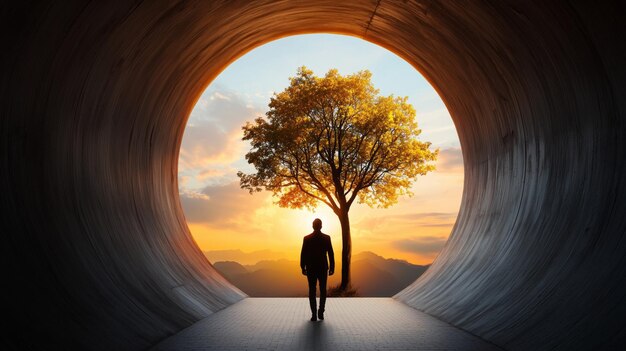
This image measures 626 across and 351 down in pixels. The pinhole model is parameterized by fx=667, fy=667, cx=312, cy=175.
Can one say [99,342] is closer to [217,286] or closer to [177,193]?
[217,286]

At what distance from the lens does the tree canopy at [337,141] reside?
26906 millimetres

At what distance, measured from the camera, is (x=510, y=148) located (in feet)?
38.1

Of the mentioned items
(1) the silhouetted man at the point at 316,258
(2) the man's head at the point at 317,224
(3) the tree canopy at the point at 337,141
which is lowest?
(1) the silhouetted man at the point at 316,258

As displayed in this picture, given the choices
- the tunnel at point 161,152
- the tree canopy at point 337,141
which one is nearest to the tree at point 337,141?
the tree canopy at point 337,141

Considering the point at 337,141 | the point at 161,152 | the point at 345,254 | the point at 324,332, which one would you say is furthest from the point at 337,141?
the point at 324,332

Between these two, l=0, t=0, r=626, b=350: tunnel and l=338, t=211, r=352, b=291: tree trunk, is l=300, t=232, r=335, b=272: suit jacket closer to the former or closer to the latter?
l=0, t=0, r=626, b=350: tunnel

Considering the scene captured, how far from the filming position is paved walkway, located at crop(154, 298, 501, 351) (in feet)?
26.9

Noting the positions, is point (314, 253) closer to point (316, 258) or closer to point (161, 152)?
point (316, 258)

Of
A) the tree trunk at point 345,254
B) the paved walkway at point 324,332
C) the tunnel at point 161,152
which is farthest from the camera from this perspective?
the tree trunk at point 345,254

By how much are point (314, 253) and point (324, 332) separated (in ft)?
7.31

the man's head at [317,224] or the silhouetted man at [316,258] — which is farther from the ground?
the man's head at [317,224]

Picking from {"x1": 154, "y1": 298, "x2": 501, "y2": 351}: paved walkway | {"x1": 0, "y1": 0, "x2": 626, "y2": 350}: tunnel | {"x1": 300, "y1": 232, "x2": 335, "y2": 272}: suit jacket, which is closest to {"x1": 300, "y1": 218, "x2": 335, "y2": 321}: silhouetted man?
{"x1": 300, "y1": 232, "x2": 335, "y2": 272}: suit jacket

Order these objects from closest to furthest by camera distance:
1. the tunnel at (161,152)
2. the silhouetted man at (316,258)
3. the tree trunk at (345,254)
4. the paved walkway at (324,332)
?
the tunnel at (161,152), the paved walkway at (324,332), the silhouetted man at (316,258), the tree trunk at (345,254)

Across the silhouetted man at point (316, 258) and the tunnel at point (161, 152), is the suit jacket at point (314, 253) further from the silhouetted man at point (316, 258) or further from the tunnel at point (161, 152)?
the tunnel at point (161, 152)
